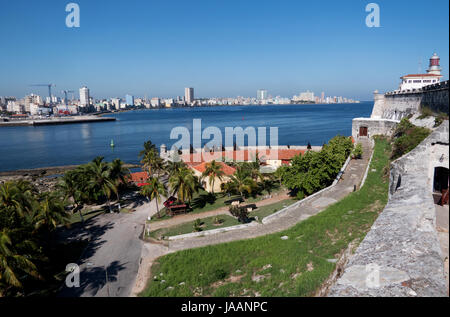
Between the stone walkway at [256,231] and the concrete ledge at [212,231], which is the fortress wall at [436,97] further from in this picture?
the concrete ledge at [212,231]

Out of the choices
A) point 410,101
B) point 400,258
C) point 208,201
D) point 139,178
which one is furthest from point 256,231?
point 410,101

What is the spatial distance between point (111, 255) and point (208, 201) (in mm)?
13095

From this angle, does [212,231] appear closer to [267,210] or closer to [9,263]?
[267,210]

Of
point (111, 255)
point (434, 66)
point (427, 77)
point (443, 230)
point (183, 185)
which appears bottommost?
point (111, 255)

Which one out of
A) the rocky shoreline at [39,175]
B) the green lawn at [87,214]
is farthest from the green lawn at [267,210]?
the rocky shoreline at [39,175]

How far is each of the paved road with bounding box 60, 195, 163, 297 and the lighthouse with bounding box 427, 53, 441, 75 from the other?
170 feet

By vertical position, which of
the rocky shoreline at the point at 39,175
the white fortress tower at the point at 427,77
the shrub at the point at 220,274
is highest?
the white fortress tower at the point at 427,77

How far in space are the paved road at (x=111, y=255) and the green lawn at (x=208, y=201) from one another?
2.21m

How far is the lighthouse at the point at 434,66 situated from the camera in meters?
49.3

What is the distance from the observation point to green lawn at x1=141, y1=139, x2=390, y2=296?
12906mm

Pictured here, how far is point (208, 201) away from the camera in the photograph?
3108cm

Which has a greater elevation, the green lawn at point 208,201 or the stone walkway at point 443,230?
the stone walkway at point 443,230

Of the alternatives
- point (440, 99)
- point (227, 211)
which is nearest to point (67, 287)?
point (227, 211)
